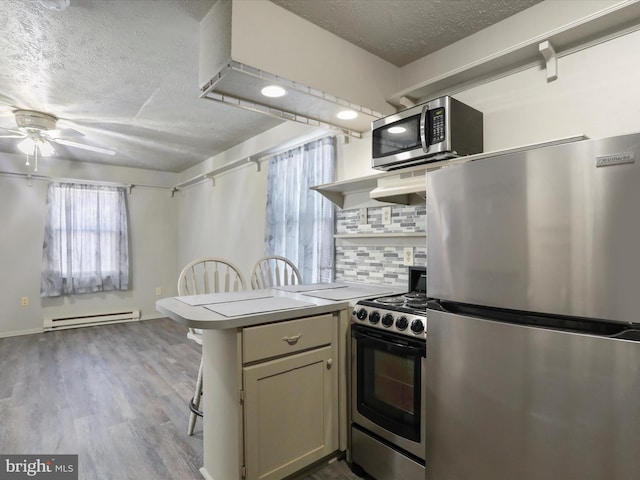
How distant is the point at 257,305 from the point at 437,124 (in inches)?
50.2

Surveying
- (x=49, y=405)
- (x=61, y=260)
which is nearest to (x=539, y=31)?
(x=49, y=405)

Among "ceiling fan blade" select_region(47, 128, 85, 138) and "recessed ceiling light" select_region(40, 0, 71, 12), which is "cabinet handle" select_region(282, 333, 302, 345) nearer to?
"recessed ceiling light" select_region(40, 0, 71, 12)

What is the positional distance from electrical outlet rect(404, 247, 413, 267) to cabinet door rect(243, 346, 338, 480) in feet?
2.69

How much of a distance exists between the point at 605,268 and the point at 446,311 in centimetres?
53

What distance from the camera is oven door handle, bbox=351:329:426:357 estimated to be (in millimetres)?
1465

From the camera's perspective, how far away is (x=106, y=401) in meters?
2.60

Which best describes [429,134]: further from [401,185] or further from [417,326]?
[417,326]

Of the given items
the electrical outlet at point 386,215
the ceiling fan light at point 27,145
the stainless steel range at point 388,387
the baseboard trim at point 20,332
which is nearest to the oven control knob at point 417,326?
the stainless steel range at point 388,387

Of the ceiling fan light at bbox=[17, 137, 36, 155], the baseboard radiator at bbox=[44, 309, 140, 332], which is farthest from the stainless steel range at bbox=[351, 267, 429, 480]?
the baseboard radiator at bbox=[44, 309, 140, 332]

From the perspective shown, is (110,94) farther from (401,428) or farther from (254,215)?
(401,428)

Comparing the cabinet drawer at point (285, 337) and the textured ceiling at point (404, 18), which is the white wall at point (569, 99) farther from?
the cabinet drawer at point (285, 337)

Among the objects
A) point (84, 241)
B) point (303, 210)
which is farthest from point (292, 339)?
point (84, 241)

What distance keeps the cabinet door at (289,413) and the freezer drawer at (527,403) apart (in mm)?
540

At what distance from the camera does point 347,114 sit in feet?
7.26
